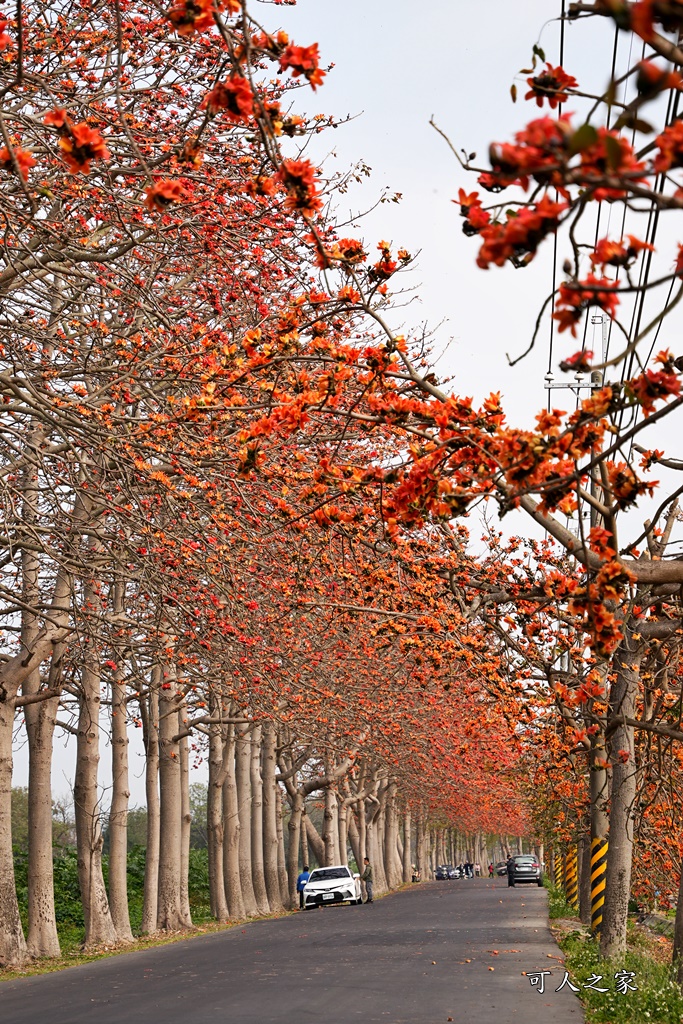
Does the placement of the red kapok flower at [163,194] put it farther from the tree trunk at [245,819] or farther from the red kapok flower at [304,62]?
the tree trunk at [245,819]

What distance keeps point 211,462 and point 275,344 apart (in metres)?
2.45

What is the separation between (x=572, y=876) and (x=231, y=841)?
13438 millimetres

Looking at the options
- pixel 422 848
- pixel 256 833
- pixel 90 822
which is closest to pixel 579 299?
pixel 90 822

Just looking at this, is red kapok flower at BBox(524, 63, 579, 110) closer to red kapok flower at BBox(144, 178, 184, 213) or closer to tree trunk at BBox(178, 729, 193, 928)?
red kapok flower at BBox(144, 178, 184, 213)

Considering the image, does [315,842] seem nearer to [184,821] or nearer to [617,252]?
[184,821]

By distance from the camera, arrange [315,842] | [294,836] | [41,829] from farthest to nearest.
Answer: [315,842], [294,836], [41,829]

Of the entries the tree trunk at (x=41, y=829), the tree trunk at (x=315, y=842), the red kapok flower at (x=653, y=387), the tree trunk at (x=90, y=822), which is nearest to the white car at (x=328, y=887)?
the tree trunk at (x=315, y=842)

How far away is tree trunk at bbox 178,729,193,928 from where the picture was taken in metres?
24.2

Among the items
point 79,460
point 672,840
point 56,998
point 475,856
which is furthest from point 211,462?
point 475,856

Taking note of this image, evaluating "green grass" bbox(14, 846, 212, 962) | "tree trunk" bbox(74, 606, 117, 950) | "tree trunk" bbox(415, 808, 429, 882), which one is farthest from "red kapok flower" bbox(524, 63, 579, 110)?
"tree trunk" bbox(415, 808, 429, 882)

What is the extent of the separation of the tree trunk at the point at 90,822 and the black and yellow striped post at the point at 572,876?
52.0 ft

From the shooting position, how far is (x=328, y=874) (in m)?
35.6

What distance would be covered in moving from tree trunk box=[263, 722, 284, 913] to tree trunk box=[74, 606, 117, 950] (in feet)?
42.8

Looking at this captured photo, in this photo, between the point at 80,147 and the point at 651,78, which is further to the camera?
the point at 80,147
